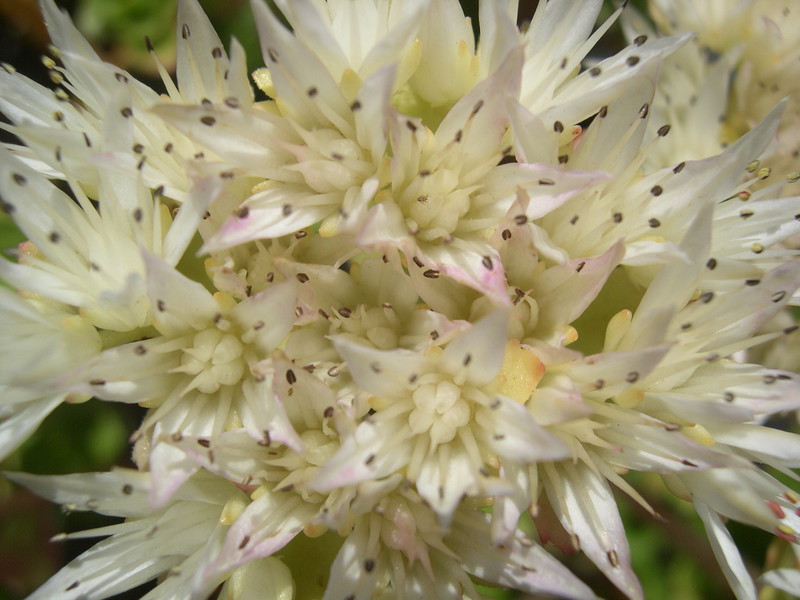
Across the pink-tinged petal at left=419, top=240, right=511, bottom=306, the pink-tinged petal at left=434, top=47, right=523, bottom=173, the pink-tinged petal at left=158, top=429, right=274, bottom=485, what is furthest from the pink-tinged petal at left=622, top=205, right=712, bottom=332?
the pink-tinged petal at left=158, top=429, right=274, bottom=485

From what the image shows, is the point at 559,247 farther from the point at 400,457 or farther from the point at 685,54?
the point at 685,54

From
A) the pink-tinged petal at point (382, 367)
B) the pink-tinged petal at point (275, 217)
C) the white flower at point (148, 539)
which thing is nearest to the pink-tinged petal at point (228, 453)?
the white flower at point (148, 539)

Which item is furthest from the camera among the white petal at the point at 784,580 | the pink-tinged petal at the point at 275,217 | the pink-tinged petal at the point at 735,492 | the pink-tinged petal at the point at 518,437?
the white petal at the point at 784,580

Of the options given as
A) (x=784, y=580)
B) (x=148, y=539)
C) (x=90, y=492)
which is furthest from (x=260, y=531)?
(x=784, y=580)

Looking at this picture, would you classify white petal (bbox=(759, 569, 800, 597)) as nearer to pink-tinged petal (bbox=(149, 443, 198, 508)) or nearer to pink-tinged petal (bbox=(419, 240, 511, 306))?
pink-tinged petal (bbox=(419, 240, 511, 306))

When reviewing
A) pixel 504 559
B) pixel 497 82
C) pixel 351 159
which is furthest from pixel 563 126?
pixel 504 559

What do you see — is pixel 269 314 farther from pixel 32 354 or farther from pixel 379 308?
pixel 32 354

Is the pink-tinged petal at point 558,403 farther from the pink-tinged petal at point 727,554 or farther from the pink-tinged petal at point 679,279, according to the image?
the pink-tinged petal at point 727,554
